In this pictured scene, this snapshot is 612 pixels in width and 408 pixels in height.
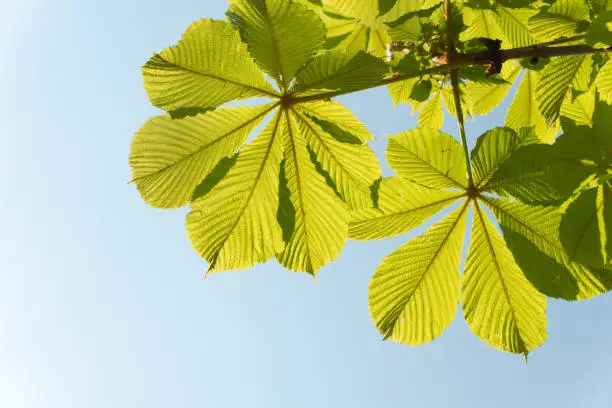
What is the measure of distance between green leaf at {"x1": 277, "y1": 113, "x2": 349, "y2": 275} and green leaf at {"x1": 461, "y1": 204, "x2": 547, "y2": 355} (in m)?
0.46

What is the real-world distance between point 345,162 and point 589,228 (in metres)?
0.71

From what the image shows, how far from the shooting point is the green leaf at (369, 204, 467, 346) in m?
1.67

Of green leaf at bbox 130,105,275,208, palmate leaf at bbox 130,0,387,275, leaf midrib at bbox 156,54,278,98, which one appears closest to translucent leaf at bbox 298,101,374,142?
palmate leaf at bbox 130,0,387,275

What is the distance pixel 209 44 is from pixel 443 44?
75cm

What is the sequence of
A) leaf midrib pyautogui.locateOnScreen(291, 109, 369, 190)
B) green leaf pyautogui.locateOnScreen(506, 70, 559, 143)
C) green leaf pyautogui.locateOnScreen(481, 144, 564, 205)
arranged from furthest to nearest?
green leaf pyautogui.locateOnScreen(506, 70, 559, 143) < leaf midrib pyautogui.locateOnScreen(291, 109, 369, 190) < green leaf pyautogui.locateOnScreen(481, 144, 564, 205)

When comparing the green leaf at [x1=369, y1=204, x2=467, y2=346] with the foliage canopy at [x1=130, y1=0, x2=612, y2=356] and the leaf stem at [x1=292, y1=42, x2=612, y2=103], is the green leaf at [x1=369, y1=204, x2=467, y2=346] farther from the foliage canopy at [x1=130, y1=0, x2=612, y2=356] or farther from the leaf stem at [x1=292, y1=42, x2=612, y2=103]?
the leaf stem at [x1=292, y1=42, x2=612, y2=103]

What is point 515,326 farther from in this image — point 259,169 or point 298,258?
point 259,169

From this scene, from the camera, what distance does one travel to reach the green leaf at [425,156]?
1.64 m

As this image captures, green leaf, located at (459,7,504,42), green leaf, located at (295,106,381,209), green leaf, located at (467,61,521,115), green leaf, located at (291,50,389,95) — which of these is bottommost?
green leaf, located at (295,106,381,209)

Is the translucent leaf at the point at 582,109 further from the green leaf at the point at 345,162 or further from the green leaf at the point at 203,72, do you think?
the green leaf at the point at 203,72

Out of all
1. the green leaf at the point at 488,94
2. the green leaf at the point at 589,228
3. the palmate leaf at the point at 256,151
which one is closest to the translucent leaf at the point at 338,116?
the palmate leaf at the point at 256,151

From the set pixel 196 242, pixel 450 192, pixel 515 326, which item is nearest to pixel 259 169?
pixel 196 242

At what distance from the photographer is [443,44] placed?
1689 millimetres

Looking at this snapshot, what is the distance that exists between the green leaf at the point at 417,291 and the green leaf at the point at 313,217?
190 mm
